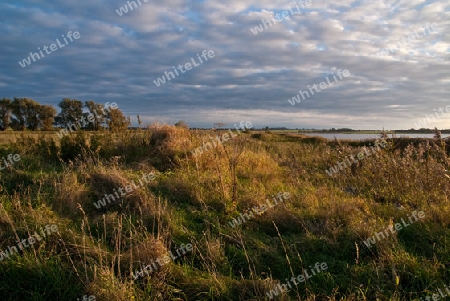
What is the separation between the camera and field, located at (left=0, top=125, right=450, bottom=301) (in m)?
3.28

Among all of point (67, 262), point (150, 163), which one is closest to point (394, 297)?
point (67, 262)

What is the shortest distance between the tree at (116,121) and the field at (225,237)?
3.85 meters

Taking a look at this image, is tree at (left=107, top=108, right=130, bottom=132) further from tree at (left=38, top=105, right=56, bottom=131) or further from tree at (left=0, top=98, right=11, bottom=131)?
tree at (left=0, top=98, right=11, bottom=131)

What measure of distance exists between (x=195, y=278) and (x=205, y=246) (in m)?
0.63

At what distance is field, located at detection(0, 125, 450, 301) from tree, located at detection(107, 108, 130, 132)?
3.85 meters

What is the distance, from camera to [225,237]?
4.38 m

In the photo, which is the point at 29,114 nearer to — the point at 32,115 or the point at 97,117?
the point at 32,115

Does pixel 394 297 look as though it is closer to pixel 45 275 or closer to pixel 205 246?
pixel 205 246

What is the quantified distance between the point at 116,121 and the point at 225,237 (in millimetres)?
8837

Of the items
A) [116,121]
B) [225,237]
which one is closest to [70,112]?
[116,121]

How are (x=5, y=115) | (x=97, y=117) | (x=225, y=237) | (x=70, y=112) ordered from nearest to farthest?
(x=225, y=237) < (x=97, y=117) < (x=70, y=112) < (x=5, y=115)

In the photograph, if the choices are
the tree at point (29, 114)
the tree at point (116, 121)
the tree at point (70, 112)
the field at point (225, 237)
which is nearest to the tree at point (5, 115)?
the tree at point (29, 114)

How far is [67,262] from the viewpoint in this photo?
145 inches


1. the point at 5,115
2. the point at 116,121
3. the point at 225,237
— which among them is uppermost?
the point at 5,115
